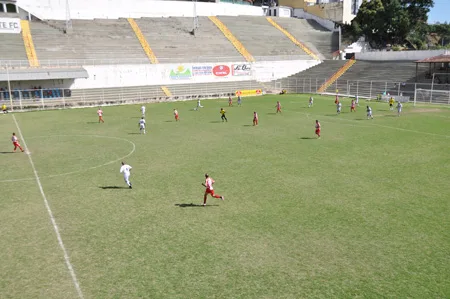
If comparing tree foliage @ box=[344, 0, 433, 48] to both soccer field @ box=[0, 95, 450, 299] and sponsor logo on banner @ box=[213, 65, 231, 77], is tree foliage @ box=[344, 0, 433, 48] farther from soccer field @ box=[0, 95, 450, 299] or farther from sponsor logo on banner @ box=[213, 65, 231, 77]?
soccer field @ box=[0, 95, 450, 299]

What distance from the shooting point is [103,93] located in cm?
5506

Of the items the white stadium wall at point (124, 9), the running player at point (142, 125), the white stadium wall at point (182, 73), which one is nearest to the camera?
the running player at point (142, 125)

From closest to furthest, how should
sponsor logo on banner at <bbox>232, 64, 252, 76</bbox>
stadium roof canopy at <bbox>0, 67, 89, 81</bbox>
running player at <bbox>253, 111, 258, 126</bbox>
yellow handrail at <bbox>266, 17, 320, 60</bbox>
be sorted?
1. running player at <bbox>253, 111, 258, 126</bbox>
2. stadium roof canopy at <bbox>0, 67, 89, 81</bbox>
3. sponsor logo on banner at <bbox>232, 64, 252, 76</bbox>
4. yellow handrail at <bbox>266, 17, 320, 60</bbox>

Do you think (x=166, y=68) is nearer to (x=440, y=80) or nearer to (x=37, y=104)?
(x=37, y=104)

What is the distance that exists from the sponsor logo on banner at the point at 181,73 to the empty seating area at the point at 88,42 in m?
5.04

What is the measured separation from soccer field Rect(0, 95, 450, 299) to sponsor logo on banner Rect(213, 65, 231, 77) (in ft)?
127

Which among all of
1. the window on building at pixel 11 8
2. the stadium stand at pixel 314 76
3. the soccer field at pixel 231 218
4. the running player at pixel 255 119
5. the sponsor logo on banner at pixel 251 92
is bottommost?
the soccer field at pixel 231 218

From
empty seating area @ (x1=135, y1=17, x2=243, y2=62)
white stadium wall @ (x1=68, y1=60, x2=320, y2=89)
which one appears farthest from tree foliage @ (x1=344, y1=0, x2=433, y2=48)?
empty seating area @ (x1=135, y1=17, x2=243, y2=62)

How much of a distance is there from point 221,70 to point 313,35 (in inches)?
1138

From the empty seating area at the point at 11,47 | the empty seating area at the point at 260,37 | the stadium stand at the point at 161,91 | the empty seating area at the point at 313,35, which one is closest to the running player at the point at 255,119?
the stadium stand at the point at 161,91

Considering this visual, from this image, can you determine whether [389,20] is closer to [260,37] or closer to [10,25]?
[260,37]

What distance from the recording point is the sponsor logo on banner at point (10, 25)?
58781 millimetres

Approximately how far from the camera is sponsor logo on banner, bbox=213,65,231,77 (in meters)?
65.9

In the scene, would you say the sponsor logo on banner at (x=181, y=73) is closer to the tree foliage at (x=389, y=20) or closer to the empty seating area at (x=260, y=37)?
the empty seating area at (x=260, y=37)
